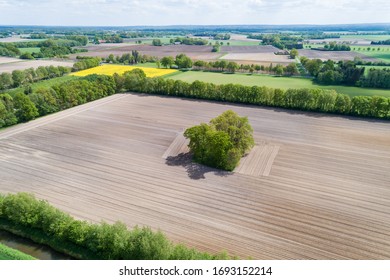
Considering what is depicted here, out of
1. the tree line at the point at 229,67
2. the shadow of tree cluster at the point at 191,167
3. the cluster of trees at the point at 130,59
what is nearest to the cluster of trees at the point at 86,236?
the shadow of tree cluster at the point at 191,167

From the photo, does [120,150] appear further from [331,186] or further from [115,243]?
[331,186]

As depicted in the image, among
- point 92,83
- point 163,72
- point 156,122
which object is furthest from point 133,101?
point 163,72

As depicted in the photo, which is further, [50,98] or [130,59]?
[130,59]

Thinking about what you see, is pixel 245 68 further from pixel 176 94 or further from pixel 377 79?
pixel 377 79

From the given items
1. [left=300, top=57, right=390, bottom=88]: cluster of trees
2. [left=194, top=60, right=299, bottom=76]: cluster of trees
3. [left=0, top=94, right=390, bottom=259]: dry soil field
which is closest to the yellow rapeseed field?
[left=194, top=60, right=299, bottom=76]: cluster of trees

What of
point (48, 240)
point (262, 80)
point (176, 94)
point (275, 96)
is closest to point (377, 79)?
point (262, 80)

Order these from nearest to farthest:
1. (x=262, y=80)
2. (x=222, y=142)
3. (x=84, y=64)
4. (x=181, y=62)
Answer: (x=222, y=142), (x=262, y=80), (x=84, y=64), (x=181, y=62)

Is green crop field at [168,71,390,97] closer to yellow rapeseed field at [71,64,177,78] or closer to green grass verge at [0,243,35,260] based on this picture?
yellow rapeseed field at [71,64,177,78]
